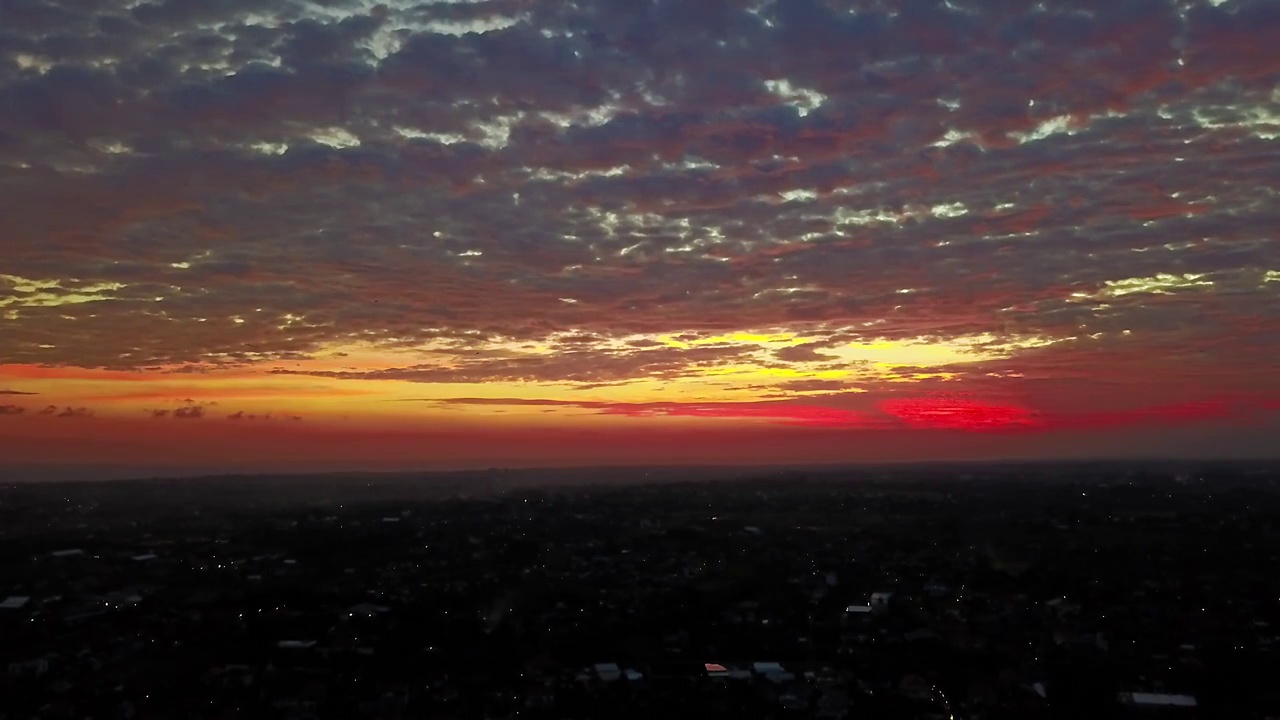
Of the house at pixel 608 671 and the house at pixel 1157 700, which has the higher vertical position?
the house at pixel 608 671

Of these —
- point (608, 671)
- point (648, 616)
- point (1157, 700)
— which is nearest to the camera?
point (1157, 700)

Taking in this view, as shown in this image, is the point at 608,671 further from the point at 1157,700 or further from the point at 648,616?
the point at 1157,700

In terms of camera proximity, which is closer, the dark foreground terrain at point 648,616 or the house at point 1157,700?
the house at point 1157,700

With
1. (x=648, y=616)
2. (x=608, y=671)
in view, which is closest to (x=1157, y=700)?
(x=608, y=671)

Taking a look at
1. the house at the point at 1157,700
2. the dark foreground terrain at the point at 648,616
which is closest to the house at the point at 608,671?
the dark foreground terrain at the point at 648,616

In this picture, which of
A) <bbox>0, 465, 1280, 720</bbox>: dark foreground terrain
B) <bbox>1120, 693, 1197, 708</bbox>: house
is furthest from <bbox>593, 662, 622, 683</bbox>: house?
<bbox>1120, 693, 1197, 708</bbox>: house

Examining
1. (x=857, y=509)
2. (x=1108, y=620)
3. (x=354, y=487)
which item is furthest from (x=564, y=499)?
(x=1108, y=620)

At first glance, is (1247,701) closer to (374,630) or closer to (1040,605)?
(1040,605)

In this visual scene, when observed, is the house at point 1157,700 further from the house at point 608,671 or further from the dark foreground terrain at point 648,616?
the house at point 608,671

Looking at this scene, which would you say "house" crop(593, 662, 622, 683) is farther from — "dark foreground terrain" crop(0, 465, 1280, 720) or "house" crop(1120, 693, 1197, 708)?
"house" crop(1120, 693, 1197, 708)
